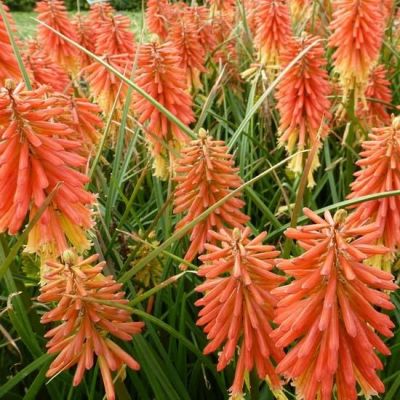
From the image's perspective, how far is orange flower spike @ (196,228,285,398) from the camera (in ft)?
5.72

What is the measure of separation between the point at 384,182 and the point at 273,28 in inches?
91.3

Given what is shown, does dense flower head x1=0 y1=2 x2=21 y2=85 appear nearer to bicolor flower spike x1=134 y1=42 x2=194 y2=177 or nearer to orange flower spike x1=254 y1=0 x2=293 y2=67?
bicolor flower spike x1=134 y1=42 x2=194 y2=177

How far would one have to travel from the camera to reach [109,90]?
3670 mm

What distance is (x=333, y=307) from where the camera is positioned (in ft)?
5.10

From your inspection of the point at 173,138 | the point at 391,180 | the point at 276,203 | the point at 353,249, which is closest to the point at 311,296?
the point at 353,249

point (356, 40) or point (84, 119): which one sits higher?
point (356, 40)

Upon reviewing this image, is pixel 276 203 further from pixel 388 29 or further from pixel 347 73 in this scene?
pixel 388 29

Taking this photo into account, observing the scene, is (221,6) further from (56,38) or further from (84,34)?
(56,38)

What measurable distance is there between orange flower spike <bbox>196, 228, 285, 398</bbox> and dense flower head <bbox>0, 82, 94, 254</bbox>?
0.47 metres

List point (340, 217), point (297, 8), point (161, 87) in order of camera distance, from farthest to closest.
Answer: point (297, 8) < point (161, 87) < point (340, 217)

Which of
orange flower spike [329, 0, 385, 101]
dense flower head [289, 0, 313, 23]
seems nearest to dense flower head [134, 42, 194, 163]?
orange flower spike [329, 0, 385, 101]

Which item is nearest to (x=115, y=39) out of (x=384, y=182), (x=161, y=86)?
(x=161, y=86)

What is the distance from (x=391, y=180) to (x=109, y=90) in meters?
1.95

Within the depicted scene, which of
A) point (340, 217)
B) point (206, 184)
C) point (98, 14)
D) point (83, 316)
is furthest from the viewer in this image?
point (98, 14)
